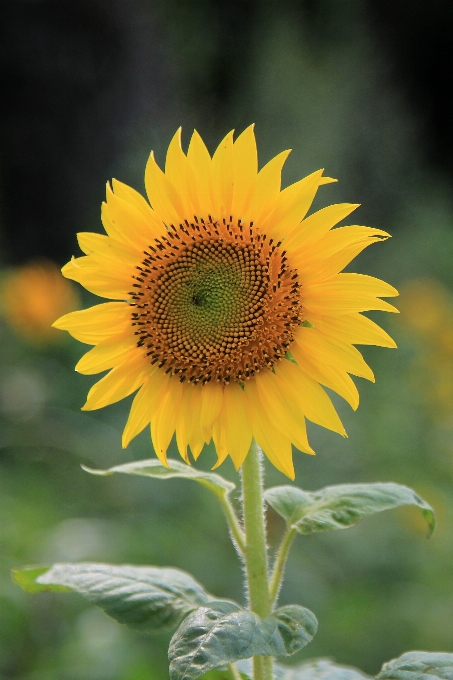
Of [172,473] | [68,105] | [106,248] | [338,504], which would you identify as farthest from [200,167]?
[68,105]

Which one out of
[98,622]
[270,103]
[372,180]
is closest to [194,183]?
[98,622]

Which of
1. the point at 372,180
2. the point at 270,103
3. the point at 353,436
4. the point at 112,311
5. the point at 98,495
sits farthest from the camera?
the point at 372,180

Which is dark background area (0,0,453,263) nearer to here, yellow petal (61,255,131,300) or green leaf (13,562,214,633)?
yellow petal (61,255,131,300)

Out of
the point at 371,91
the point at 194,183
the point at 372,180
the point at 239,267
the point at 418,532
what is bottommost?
the point at 418,532

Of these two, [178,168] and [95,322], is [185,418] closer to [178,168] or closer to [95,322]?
[95,322]

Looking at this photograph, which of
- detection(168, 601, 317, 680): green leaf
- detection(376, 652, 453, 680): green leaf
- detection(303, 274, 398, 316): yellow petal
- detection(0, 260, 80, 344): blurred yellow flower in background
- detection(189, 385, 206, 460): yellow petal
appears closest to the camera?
detection(168, 601, 317, 680): green leaf

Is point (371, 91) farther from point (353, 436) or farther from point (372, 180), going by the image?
point (353, 436)

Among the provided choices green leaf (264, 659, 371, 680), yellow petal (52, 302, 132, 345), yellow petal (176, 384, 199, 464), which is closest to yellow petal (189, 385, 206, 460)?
yellow petal (176, 384, 199, 464)

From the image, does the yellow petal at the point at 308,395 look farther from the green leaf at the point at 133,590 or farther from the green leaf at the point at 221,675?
the green leaf at the point at 221,675
